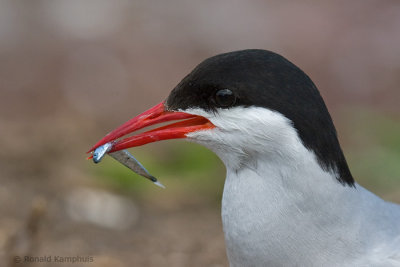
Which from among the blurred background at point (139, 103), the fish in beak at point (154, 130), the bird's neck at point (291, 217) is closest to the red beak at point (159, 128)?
the fish in beak at point (154, 130)

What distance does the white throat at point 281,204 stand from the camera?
9.77 ft

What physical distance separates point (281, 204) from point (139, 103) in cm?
509

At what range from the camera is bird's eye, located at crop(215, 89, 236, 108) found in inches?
118

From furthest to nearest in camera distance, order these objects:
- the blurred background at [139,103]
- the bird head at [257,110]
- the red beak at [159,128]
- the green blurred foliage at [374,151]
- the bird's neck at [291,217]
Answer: the green blurred foliage at [374,151] < the blurred background at [139,103] < the red beak at [159,128] < the bird's neck at [291,217] < the bird head at [257,110]

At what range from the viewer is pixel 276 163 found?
3016mm

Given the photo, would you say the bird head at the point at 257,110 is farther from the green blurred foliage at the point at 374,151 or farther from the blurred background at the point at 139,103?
the green blurred foliage at the point at 374,151

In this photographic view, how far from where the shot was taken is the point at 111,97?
26.3 feet

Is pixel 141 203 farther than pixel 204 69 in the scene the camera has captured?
Yes

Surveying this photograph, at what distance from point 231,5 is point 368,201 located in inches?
278

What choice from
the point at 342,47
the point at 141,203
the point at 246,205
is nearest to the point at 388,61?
the point at 342,47

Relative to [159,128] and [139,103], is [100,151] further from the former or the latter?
[139,103]

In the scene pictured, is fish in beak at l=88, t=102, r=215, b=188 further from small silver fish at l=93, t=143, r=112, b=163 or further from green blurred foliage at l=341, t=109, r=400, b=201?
green blurred foliage at l=341, t=109, r=400, b=201

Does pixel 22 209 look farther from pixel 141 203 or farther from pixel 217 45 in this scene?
pixel 217 45

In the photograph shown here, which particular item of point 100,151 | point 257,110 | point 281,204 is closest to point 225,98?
point 257,110
